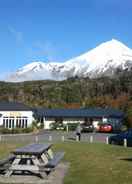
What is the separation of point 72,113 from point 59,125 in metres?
5.47

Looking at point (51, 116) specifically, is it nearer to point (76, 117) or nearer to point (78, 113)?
point (76, 117)

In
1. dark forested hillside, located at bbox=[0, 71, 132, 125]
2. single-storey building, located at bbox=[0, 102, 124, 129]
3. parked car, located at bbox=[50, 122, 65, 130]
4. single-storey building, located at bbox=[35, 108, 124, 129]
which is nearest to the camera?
single-storey building, located at bbox=[0, 102, 124, 129]

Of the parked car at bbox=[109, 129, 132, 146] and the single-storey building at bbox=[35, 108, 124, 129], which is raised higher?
the single-storey building at bbox=[35, 108, 124, 129]

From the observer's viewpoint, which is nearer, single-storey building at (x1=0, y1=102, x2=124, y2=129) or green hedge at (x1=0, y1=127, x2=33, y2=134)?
green hedge at (x1=0, y1=127, x2=33, y2=134)

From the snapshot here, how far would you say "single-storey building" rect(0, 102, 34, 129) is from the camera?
203 feet

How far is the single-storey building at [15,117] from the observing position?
62.0 m

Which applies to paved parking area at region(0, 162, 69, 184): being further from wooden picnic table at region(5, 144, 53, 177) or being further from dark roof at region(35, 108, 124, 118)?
dark roof at region(35, 108, 124, 118)

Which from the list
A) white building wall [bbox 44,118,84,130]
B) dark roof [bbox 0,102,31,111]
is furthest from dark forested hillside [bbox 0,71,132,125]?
dark roof [bbox 0,102,31,111]

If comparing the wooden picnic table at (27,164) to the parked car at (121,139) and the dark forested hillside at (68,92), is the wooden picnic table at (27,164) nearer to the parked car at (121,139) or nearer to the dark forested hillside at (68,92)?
the parked car at (121,139)

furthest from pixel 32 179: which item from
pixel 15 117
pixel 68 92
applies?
pixel 68 92

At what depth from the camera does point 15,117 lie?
62250mm

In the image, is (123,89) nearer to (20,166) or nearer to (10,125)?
(10,125)

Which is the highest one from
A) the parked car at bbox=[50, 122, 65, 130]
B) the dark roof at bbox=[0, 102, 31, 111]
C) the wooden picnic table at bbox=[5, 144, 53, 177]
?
the dark roof at bbox=[0, 102, 31, 111]

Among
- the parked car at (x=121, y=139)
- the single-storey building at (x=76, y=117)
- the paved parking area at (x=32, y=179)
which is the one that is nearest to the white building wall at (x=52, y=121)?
the single-storey building at (x=76, y=117)
